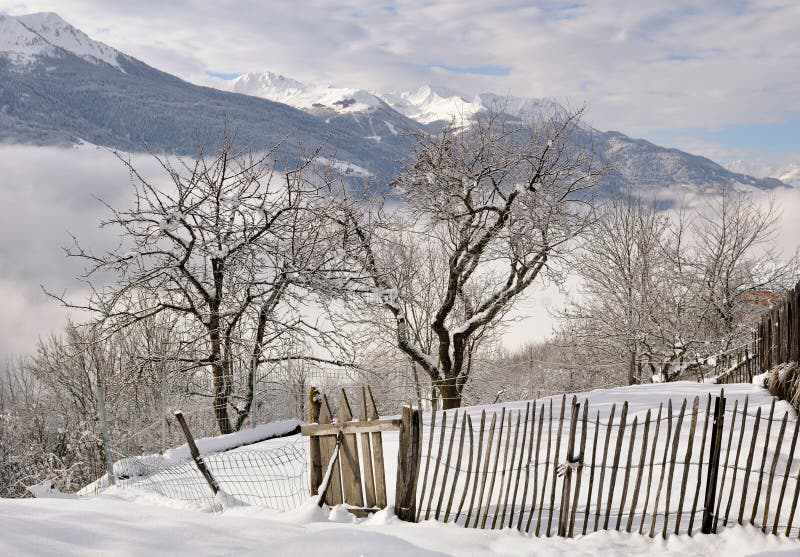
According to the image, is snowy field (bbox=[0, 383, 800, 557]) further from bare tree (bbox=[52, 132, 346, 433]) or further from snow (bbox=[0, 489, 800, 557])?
bare tree (bbox=[52, 132, 346, 433])

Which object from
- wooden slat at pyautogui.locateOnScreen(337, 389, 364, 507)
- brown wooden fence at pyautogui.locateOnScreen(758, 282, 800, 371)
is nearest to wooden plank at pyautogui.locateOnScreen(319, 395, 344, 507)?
wooden slat at pyautogui.locateOnScreen(337, 389, 364, 507)

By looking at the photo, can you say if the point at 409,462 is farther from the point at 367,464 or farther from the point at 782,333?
the point at 782,333

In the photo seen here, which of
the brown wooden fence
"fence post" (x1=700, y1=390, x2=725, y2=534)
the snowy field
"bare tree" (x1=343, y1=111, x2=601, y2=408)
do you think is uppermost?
"bare tree" (x1=343, y1=111, x2=601, y2=408)

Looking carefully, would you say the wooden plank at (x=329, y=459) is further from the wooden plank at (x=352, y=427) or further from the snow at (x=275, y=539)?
the snow at (x=275, y=539)

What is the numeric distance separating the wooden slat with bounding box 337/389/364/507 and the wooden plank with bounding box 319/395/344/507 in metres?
0.06

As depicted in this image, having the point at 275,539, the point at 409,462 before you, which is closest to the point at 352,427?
the point at 409,462

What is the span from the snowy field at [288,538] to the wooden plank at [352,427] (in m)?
0.78

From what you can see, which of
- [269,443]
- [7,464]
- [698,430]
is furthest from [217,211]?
[7,464]

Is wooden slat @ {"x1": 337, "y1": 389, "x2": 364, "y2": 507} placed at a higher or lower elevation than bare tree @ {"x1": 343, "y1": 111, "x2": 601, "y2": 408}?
lower

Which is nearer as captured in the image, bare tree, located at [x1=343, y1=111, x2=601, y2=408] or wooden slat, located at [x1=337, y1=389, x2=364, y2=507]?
wooden slat, located at [x1=337, y1=389, x2=364, y2=507]

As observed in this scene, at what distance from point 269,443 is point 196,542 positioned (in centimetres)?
668

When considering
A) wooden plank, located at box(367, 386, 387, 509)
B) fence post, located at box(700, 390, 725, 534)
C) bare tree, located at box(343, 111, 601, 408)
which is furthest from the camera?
bare tree, located at box(343, 111, 601, 408)

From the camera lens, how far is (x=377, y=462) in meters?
6.37

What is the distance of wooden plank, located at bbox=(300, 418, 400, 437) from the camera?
6.25m
